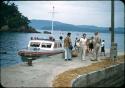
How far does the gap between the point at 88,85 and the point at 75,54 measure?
411 inches

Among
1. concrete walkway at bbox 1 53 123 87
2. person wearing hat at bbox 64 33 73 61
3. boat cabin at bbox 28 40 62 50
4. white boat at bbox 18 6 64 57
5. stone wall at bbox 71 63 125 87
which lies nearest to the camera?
concrete walkway at bbox 1 53 123 87

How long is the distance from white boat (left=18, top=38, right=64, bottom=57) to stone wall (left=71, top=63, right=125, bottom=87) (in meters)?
10.9

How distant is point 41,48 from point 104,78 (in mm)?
15273

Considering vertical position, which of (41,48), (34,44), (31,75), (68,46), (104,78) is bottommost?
(104,78)

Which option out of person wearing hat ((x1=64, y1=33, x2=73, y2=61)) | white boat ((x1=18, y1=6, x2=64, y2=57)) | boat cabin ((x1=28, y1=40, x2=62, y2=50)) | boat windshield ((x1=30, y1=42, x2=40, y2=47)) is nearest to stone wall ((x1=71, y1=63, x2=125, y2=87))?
person wearing hat ((x1=64, y1=33, x2=73, y2=61))

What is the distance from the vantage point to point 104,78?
1770 cm

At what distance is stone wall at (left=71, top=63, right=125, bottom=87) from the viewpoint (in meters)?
14.3

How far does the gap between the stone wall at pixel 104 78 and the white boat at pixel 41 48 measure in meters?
10.9

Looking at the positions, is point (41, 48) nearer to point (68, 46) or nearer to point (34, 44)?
point (34, 44)

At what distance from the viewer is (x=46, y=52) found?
30.8 meters

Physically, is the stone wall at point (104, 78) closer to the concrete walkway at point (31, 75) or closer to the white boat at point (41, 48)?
the concrete walkway at point (31, 75)

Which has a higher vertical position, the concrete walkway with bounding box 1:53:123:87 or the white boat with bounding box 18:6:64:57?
the white boat with bounding box 18:6:64:57

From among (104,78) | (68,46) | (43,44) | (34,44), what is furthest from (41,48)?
(104,78)

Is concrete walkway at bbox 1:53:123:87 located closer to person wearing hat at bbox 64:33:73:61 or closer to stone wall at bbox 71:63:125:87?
stone wall at bbox 71:63:125:87
